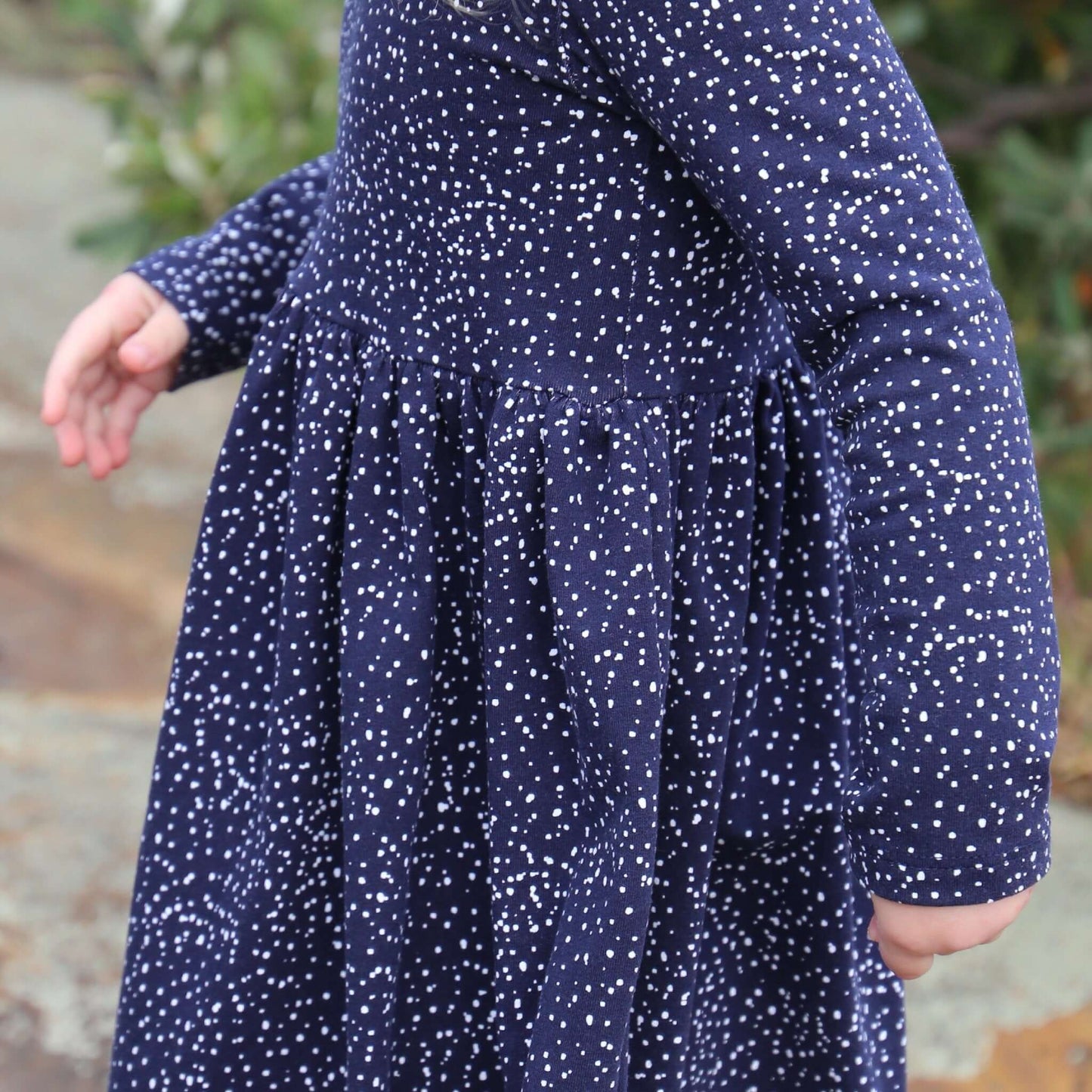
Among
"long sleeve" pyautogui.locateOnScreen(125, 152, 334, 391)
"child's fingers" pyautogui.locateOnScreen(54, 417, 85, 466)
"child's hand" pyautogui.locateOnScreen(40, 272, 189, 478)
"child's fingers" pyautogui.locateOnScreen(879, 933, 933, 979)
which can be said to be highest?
"long sleeve" pyautogui.locateOnScreen(125, 152, 334, 391)

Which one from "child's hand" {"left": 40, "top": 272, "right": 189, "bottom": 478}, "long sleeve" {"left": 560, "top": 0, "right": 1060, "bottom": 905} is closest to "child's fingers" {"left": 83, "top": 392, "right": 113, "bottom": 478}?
"child's hand" {"left": 40, "top": 272, "right": 189, "bottom": 478}

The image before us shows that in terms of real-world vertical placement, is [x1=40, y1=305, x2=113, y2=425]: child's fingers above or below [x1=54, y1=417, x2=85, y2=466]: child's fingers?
above

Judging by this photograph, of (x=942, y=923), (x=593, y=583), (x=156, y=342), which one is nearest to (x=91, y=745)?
(x=156, y=342)

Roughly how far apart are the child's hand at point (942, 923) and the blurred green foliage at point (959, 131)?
1728mm

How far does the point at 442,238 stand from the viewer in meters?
0.79

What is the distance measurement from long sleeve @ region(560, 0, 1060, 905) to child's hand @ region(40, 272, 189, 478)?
1.42ft

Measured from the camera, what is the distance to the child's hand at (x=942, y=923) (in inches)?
26.9

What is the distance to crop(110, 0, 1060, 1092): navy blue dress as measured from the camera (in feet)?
2.19

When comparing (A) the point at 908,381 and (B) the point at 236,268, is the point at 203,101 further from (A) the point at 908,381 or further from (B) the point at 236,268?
(A) the point at 908,381

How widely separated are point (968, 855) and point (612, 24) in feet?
1.51

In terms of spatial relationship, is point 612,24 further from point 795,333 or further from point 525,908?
point 525,908

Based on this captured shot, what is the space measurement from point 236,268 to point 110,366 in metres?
0.14

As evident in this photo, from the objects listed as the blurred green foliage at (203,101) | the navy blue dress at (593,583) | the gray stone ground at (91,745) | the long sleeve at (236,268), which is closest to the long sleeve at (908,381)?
the navy blue dress at (593,583)

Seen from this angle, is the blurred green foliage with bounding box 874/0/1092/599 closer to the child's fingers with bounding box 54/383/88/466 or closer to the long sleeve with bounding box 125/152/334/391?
the long sleeve with bounding box 125/152/334/391
